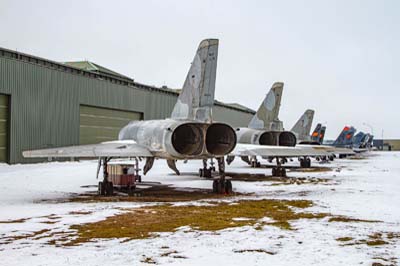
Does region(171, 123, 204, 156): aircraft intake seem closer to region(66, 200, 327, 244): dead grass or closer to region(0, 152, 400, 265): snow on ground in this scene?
region(66, 200, 327, 244): dead grass

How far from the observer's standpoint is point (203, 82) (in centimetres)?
1614

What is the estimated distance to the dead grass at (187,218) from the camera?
9.01m

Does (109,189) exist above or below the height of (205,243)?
above

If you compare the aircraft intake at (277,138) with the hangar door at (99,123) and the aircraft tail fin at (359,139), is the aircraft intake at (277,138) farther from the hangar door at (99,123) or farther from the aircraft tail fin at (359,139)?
the aircraft tail fin at (359,139)

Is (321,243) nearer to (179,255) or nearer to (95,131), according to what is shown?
(179,255)

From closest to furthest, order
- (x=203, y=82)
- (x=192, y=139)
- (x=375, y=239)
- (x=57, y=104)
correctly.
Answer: (x=375, y=239) < (x=203, y=82) < (x=192, y=139) < (x=57, y=104)

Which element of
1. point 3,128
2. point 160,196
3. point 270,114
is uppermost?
point 270,114

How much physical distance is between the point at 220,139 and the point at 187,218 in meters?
6.20

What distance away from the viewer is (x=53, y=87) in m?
34.7

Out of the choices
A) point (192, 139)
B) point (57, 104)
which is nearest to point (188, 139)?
point (192, 139)

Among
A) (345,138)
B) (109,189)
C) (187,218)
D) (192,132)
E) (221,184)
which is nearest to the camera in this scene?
(187,218)

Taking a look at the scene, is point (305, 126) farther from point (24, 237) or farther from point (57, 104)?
point (24, 237)

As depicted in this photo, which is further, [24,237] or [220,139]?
[220,139]

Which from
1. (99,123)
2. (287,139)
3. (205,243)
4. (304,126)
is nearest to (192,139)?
(205,243)
